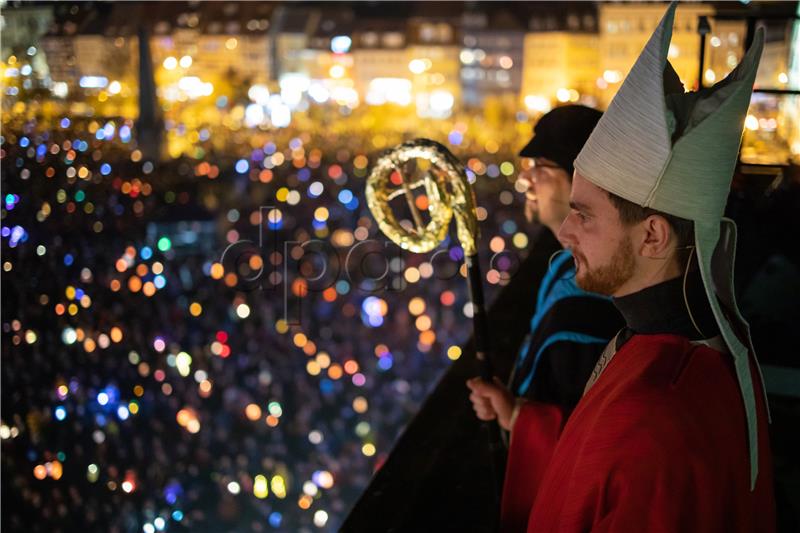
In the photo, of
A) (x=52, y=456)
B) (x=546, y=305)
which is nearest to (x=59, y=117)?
(x=52, y=456)

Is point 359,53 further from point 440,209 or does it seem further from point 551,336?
point 551,336

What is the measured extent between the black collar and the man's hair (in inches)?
1.2

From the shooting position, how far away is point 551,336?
1.93 meters

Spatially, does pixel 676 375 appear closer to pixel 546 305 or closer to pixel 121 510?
pixel 546 305

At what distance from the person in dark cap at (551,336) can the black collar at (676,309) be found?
58cm

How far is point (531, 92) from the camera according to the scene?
22750 mm

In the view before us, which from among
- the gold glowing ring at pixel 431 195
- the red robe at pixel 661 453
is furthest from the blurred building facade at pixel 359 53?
the red robe at pixel 661 453

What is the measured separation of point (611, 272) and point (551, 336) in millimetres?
725

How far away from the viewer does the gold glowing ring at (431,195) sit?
192cm

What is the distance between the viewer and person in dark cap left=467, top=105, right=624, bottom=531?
1.81m

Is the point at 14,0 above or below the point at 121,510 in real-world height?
above

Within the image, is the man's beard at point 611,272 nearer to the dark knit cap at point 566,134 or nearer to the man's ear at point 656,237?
the man's ear at point 656,237

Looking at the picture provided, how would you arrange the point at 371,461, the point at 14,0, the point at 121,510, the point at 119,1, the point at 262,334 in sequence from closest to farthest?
the point at 14,0 < the point at 121,510 < the point at 119,1 < the point at 371,461 < the point at 262,334

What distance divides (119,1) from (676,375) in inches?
333
